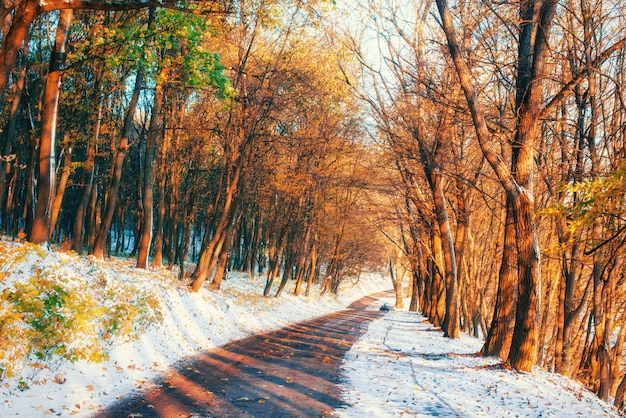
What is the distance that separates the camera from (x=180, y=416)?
275 inches

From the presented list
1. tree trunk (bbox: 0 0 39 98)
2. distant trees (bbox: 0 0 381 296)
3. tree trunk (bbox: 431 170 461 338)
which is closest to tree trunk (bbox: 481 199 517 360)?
tree trunk (bbox: 431 170 461 338)

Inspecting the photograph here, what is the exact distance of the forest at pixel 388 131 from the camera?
38.0ft

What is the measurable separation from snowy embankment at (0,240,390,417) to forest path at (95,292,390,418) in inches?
17.6

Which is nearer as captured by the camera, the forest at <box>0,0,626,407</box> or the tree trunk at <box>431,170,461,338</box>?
the forest at <box>0,0,626,407</box>

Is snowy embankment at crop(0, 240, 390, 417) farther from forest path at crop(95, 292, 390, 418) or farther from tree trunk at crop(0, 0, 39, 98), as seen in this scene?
tree trunk at crop(0, 0, 39, 98)

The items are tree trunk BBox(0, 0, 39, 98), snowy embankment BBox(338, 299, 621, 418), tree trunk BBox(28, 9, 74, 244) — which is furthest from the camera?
tree trunk BBox(28, 9, 74, 244)

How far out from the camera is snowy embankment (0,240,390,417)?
6.97m

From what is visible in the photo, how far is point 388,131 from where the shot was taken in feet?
65.9

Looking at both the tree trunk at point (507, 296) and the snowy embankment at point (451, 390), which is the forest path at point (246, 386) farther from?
the tree trunk at point (507, 296)

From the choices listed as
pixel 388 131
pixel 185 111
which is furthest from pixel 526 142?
pixel 185 111

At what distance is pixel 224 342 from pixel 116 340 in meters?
5.13

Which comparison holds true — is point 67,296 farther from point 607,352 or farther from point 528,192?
point 607,352

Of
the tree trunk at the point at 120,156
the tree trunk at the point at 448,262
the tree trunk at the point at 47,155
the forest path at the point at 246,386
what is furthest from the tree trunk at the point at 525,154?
the tree trunk at the point at 120,156

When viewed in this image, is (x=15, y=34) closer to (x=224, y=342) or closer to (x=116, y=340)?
(x=116, y=340)
